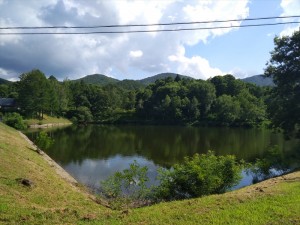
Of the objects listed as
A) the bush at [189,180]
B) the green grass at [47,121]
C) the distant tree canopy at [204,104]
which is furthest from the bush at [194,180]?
the distant tree canopy at [204,104]

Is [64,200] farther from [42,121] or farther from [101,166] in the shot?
[42,121]

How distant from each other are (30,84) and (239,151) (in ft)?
209

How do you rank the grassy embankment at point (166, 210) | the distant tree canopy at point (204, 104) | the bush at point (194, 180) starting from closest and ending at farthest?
the grassy embankment at point (166, 210), the bush at point (194, 180), the distant tree canopy at point (204, 104)

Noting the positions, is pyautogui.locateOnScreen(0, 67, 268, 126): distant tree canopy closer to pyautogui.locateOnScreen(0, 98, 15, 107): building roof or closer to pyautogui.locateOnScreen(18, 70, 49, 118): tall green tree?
pyautogui.locateOnScreen(18, 70, 49, 118): tall green tree

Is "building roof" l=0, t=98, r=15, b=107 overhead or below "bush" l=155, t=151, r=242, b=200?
overhead

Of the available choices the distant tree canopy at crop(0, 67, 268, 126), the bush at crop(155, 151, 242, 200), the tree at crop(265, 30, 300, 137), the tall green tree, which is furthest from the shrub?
the distant tree canopy at crop(0, 67, 268, 126)

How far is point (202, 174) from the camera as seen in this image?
1783 cm

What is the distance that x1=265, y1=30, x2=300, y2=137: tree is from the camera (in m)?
34.7

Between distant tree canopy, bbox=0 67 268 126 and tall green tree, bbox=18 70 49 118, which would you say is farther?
distant tree canopy, bbox=0 67 268 126

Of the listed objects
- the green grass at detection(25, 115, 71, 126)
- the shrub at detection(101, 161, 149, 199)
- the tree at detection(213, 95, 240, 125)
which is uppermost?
the tree at detection(213, 95, 240, 125)

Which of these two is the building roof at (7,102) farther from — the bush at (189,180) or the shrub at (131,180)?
the bush at (189,180)

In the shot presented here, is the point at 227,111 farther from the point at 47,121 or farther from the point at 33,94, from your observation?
the point at 33,94

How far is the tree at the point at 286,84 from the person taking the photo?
114 feet

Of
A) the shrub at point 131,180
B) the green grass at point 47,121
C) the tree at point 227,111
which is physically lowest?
the shrub at point 131,180
